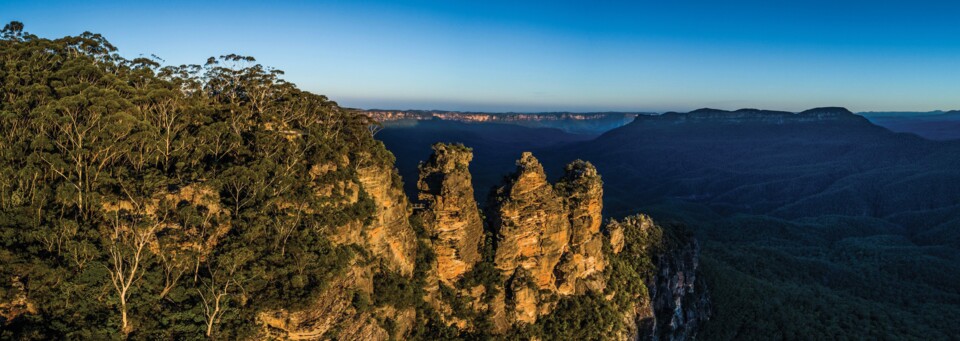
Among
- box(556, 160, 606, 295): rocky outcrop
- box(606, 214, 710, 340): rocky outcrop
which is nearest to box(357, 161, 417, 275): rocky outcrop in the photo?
box(556, 160, 606, 295): rocky outcrop

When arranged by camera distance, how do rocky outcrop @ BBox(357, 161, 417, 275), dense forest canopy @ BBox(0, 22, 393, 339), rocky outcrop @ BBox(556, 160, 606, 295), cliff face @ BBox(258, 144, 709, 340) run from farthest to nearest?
1. rocky outcrop @ BBox(556, 160, 606, 295)
2. rocky outcrop @ BBox(357, 161, 417, 275)
3. cliff face @ BBox(258, 144, 709, 340)
4. dense forest canopy @ BBox(0, 22, 393, 339)

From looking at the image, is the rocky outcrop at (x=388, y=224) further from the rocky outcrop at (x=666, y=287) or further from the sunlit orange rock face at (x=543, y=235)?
the rocky outcrop at (x=666, y=287)

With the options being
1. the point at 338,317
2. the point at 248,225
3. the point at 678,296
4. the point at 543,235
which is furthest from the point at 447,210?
the point at 678,296

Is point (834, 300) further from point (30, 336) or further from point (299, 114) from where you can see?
point (30, 336)

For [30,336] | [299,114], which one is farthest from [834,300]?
[30,336]

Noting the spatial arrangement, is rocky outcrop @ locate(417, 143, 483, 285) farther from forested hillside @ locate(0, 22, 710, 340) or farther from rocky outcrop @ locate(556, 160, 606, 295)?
rocky outcrop @ locate(556, 160, 606, 295)

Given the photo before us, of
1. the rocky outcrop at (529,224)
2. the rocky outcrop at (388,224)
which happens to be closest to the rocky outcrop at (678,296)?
the rocky outcrop at (529,224)
